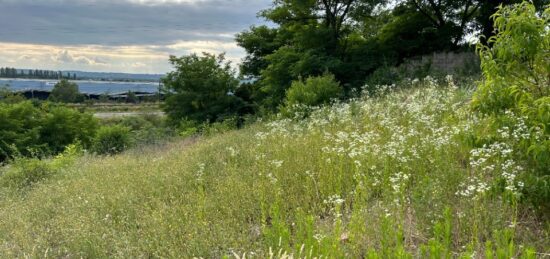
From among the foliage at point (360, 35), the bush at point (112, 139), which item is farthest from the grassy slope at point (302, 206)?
the bush at point (112, 139)

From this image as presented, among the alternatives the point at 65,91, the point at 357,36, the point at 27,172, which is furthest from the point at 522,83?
the point at 65,91

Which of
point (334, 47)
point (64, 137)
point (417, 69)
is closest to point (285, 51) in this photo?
point (334, 47)

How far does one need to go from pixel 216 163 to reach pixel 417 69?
9678 mm

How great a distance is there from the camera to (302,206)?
4.13 metres

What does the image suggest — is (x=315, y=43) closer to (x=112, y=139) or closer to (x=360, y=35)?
(x=360, y=35)

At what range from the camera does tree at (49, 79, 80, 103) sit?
7181cm

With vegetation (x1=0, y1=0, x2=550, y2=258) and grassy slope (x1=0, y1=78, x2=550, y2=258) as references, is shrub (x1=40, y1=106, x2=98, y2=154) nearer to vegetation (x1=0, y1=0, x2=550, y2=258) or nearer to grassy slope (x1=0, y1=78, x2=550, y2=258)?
vegetation (x1=0, y1=0, x2=550, y2=258)

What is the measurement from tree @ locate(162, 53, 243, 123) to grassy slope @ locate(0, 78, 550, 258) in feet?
50.2

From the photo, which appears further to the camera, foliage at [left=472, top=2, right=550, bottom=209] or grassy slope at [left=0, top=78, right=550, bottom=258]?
grassy slope at [left=0, top=78, right=550, bottom=258]

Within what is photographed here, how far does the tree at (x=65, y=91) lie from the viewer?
236 ft

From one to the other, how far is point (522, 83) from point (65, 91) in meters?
79.2

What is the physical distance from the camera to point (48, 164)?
33.0ft

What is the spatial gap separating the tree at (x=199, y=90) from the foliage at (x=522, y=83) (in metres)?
18.4

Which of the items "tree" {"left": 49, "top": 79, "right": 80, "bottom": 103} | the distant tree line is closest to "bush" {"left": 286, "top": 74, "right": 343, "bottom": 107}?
"tree" {"left": 49, "top": 79, "right": 80, "bottom": 103}
